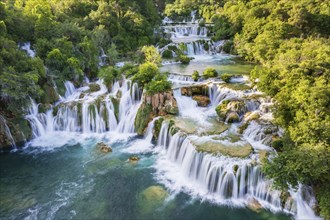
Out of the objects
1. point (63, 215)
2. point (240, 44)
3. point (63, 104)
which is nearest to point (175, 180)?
point (63, 215)

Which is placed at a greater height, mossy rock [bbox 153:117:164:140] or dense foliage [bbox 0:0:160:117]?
dense foliage [bbox 0:0:160:117]

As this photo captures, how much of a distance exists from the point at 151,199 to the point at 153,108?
8523 millimetres

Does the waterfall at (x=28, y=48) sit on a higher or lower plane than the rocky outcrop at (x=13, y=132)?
higher

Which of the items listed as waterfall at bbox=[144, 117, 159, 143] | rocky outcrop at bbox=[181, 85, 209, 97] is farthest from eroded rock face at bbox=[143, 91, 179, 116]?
rocky outcrop at bbox=[181, 85, 209, 97]

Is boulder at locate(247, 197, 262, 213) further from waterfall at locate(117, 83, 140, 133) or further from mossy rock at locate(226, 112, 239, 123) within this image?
waterfall at locate(117, 83, 140, 133)

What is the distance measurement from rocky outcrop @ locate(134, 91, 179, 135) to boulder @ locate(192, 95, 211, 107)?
2.38m

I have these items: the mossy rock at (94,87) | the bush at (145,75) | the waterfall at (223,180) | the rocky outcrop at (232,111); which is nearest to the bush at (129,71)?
the bush at (145,75)

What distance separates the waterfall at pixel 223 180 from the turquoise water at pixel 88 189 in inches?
23.8

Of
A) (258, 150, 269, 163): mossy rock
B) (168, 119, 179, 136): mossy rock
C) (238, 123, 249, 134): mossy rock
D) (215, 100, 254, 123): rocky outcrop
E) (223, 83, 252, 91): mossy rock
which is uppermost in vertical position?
(223, 83, 252, 91): mossy rock

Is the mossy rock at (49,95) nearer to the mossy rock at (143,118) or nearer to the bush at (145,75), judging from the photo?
the bush at (145,75)

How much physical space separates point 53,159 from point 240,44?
1130 inches

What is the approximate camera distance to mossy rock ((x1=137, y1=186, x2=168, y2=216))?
1350cm

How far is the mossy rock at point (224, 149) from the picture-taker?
15.5 metres

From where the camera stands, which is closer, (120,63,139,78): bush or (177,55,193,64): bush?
(120,63,139,78): bush
